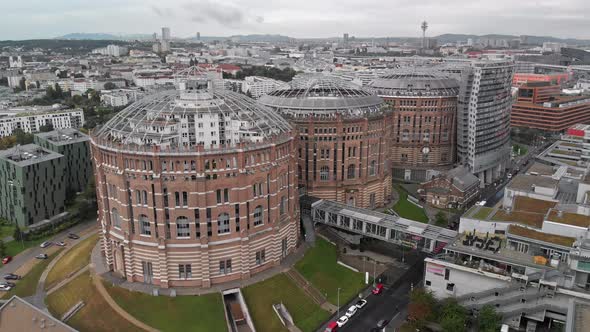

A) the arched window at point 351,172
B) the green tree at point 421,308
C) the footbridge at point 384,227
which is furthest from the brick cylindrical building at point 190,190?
the arched window at point 351,172

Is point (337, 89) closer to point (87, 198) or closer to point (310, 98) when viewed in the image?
point (310, 98)

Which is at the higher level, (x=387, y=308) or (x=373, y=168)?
(x=373, y=168)

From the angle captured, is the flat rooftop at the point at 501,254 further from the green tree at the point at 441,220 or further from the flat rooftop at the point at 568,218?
the green tree at the point at 441,220

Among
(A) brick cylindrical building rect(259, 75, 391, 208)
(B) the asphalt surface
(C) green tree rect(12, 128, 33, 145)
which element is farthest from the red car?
(C) green tree rect(12, 128, 33, 145)

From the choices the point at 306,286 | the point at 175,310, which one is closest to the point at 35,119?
the point at 175,310

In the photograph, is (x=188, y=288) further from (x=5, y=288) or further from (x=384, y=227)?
(x=384, y=227)

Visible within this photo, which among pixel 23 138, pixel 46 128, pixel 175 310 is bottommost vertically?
pixel 175 310

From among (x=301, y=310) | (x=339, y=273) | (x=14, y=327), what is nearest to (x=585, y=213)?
(x=339, y=273)
